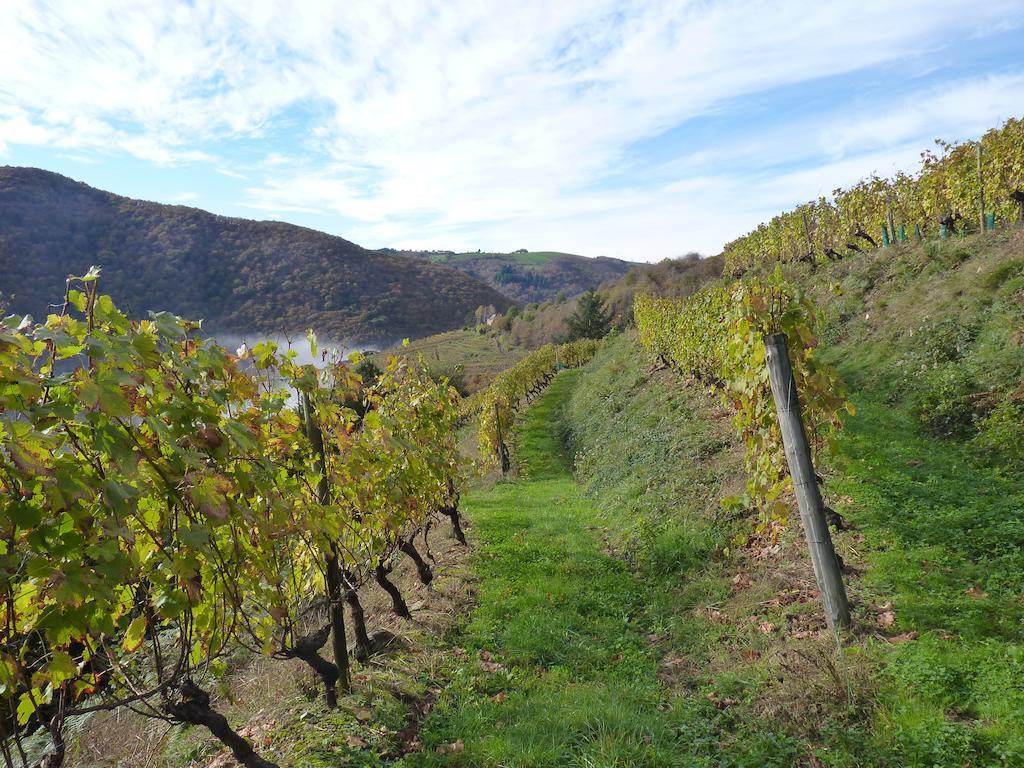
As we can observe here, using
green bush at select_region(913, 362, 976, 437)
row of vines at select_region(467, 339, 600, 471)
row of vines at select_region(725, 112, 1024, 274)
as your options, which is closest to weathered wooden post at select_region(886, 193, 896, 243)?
row of vines at select_region(725, 112, 1024, 274)

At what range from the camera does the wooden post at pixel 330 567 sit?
4297 millimetres

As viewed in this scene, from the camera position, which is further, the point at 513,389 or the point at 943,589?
the point at 513,389

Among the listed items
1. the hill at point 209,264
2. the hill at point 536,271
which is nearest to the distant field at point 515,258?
the hill at point 536,271

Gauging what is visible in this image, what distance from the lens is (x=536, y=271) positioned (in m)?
175

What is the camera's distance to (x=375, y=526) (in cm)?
559

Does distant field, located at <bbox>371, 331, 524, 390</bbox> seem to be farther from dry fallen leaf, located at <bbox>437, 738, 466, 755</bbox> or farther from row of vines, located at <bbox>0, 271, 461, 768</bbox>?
row of vines, located at <bbox>0, 271, 461, 768</bbox>

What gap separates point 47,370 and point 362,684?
153 inches

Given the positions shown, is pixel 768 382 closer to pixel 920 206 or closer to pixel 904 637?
pixel 904 637

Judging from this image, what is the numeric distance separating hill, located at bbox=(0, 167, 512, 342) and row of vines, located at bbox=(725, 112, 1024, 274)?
57813mm

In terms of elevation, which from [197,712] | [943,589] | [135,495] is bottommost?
[943,589]

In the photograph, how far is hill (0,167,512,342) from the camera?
75.8m

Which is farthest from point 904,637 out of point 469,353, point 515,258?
point 515,258

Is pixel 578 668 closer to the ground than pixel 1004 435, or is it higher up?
closer to the ground

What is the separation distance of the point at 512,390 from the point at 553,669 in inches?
852
